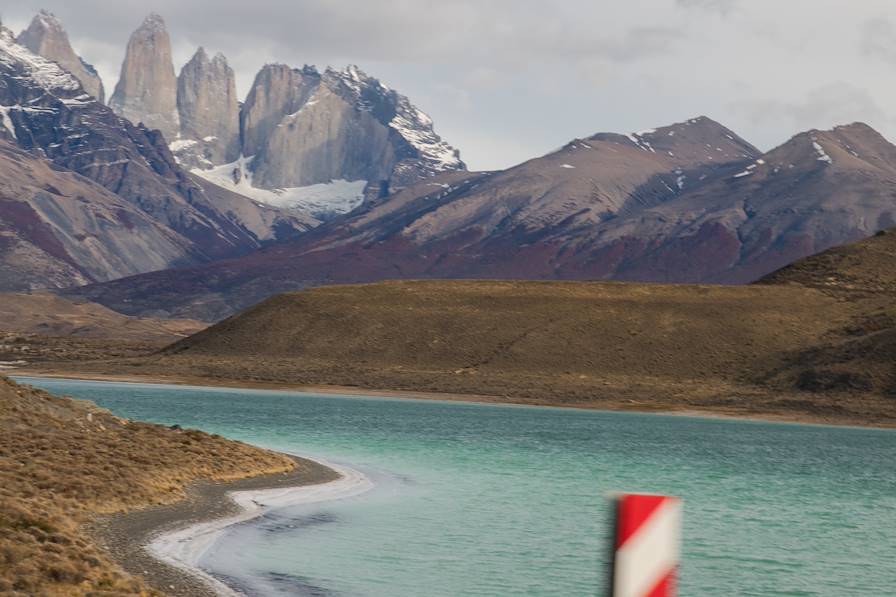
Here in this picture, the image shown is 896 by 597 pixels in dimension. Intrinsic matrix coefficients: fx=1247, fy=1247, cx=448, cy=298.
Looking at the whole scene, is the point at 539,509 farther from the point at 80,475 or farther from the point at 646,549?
the point at 646,549

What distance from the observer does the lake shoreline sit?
125500 millimetres

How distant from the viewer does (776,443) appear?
3654 inches

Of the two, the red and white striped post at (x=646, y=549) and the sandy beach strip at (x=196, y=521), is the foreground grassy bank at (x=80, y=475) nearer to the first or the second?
the sandy beach strip at (x=196, y=521)

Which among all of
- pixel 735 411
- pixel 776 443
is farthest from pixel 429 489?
pixel 735 411

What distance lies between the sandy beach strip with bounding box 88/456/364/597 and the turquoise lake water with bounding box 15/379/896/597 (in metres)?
0.87

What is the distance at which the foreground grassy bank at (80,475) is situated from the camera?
81.6ft

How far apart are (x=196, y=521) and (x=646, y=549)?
2925 centimetres

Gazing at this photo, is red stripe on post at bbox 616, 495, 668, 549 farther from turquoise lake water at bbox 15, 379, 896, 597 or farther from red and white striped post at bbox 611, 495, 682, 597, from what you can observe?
turquoise lake water at bbox 15, 379, 896, 597

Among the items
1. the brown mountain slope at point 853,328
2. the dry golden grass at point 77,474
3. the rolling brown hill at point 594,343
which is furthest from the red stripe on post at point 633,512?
the brown mountain slope at point 853,328

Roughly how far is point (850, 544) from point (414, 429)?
5147cm

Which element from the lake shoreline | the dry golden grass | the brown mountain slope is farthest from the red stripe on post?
the brown mountain slope

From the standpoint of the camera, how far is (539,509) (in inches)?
1804

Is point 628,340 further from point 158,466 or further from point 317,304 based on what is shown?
point 158,466

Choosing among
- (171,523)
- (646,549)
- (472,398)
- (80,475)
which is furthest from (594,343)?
(646,549)
